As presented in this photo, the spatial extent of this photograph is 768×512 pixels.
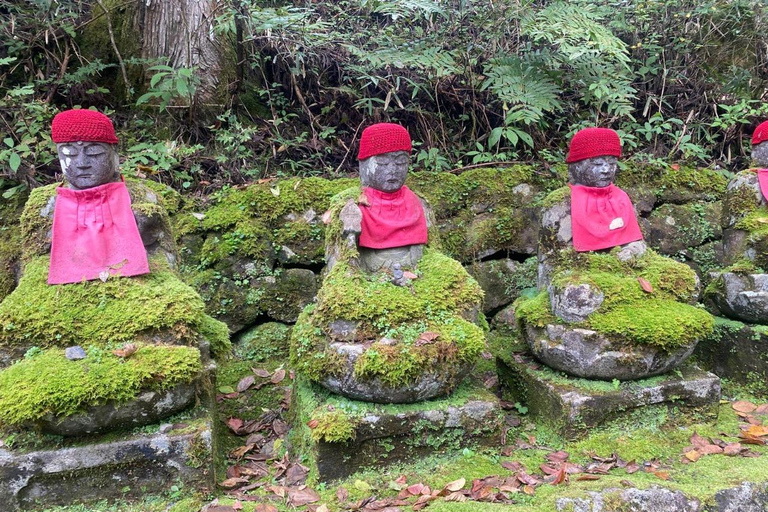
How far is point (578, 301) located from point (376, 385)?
1.45 meters

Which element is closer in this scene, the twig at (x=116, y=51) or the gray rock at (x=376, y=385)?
the gray rock at (x=376, y=385)

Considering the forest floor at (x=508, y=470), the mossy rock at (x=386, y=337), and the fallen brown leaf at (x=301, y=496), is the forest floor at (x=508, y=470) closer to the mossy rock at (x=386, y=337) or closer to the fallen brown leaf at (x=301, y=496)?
the fallen brown leaf at (x=301, y=496)

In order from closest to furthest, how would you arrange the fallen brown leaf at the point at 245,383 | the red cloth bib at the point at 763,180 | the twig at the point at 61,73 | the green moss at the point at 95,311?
the green moss at the point at 95,311 → the fallen brown leaf at the point at 245,383 → the red cloth bib at the point at 763,180 → the twig at the point at 61,73

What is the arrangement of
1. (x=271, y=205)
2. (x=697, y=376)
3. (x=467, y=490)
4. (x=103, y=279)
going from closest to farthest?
(x=467, y=490) < (x=103, y=279) < (x=697, y=376) < (x=271, y=205)

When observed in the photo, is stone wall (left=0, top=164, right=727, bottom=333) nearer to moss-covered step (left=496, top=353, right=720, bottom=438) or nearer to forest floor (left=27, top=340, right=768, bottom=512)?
forest floor (left=27, top=340, right=768, bottom=512)

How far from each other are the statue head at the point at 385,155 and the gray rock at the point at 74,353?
1.96m

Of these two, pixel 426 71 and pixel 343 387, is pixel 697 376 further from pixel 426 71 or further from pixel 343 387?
pixel 426 71

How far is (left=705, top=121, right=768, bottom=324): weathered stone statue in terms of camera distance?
396cm

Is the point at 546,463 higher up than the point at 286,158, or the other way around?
the point at 286,158

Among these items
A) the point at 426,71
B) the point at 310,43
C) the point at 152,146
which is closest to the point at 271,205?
the point at 152,146

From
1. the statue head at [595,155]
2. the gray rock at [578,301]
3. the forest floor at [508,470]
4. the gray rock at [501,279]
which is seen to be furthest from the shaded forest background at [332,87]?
the forest floor at [508,470]

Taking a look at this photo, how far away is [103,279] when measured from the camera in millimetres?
3025

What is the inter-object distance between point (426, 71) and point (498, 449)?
4.07m

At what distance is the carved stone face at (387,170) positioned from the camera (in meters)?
3.49
